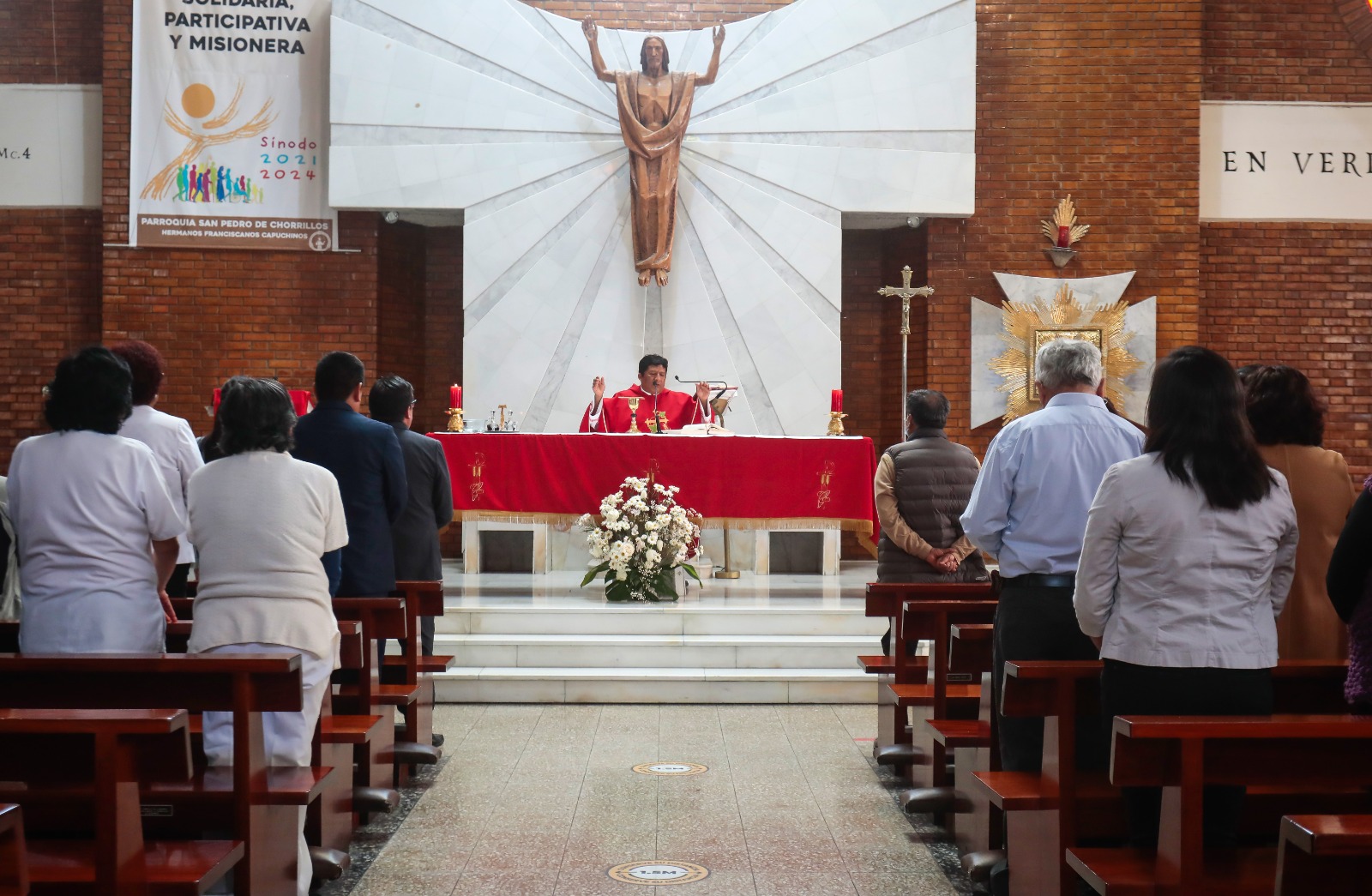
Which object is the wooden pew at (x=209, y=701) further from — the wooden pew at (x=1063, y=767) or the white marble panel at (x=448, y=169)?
the white marble panel at (x=448, y=169)

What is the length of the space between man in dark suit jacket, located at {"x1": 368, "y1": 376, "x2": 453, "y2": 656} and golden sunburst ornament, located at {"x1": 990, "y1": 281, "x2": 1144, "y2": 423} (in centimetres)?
606

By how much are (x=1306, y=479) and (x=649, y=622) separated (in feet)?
14.0

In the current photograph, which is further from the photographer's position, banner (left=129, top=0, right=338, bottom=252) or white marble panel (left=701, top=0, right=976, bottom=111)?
white marble panel (left=701, top=0, right=976, bottom=111)

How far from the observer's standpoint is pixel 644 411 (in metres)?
9.20

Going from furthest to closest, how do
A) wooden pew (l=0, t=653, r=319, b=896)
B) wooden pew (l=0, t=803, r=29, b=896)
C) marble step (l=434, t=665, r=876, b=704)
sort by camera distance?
marble step (l=434, t=665, r=876, b=704) < wooden pew (l=0, t=653, r=319, b=896) < wooden pew (l=0, t=803, r=29, b=896)

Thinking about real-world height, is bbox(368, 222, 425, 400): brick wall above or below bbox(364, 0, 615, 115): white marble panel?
below

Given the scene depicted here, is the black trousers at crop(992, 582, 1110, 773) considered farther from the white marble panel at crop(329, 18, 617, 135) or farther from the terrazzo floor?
the white marble panel at crop(329, 18, 617, 135)

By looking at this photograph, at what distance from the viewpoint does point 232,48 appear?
10.2 meters

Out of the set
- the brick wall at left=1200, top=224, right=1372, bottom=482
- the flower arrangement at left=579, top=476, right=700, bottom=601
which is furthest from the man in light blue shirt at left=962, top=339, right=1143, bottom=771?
the brick wall at left=1200, top=224, right=1372, bottom=482

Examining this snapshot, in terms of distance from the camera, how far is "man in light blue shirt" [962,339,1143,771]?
362cm

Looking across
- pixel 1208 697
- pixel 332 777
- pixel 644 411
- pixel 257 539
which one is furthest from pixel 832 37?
pixel 1208 697

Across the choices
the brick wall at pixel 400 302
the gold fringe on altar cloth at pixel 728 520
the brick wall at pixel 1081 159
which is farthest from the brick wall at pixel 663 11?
the gold fringe on altar cloth at pixel 728 520

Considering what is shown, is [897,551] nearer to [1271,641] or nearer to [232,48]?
[1271,641]

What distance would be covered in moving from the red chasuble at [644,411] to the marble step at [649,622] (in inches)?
77.7
